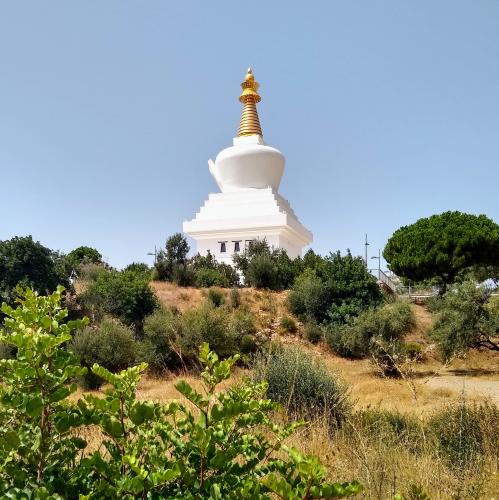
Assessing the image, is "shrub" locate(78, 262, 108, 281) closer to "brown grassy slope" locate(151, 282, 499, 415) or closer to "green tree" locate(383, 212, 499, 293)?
"brown grassy slope" locate(151, 282, 499, 415)

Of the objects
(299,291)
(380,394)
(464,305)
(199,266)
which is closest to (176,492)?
(380,394)

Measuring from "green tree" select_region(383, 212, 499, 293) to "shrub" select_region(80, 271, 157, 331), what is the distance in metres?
16.0

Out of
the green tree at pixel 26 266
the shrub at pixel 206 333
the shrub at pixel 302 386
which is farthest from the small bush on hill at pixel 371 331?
the green tree at pixel 26 266

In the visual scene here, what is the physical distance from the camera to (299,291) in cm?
2467

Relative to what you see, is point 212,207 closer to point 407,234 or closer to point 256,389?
point 407,234

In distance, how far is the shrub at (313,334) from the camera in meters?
22.8

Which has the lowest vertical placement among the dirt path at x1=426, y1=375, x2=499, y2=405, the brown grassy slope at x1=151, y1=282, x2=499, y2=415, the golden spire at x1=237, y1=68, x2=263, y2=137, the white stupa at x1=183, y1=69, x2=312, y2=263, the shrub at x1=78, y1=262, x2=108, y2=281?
the dirt path at x1=426, y1=375, x2=499, y2=405

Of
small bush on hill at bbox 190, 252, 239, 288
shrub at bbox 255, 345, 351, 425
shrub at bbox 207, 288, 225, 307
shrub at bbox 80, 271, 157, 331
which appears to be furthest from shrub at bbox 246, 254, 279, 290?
shrub at bbox 255, 345, 351, 425

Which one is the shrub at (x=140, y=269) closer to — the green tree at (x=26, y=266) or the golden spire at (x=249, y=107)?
the green tree at (x=26, y=266)

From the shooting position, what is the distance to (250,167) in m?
34.6

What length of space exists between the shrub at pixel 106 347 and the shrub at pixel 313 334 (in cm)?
807

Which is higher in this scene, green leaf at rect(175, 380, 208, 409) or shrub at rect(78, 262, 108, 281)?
shrub at rect(78, 262, 108, 281)

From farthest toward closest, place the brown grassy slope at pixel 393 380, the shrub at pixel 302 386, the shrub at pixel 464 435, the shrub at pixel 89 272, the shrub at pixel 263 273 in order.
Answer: the shrub at pixel 263 273, the shrub at pixel 89 272, the brown grassy slope at pixel 393 380, the shrub at pixel 302 386, the shrub at pixel 464 435

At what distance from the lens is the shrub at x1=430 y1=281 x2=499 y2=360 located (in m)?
18.1
